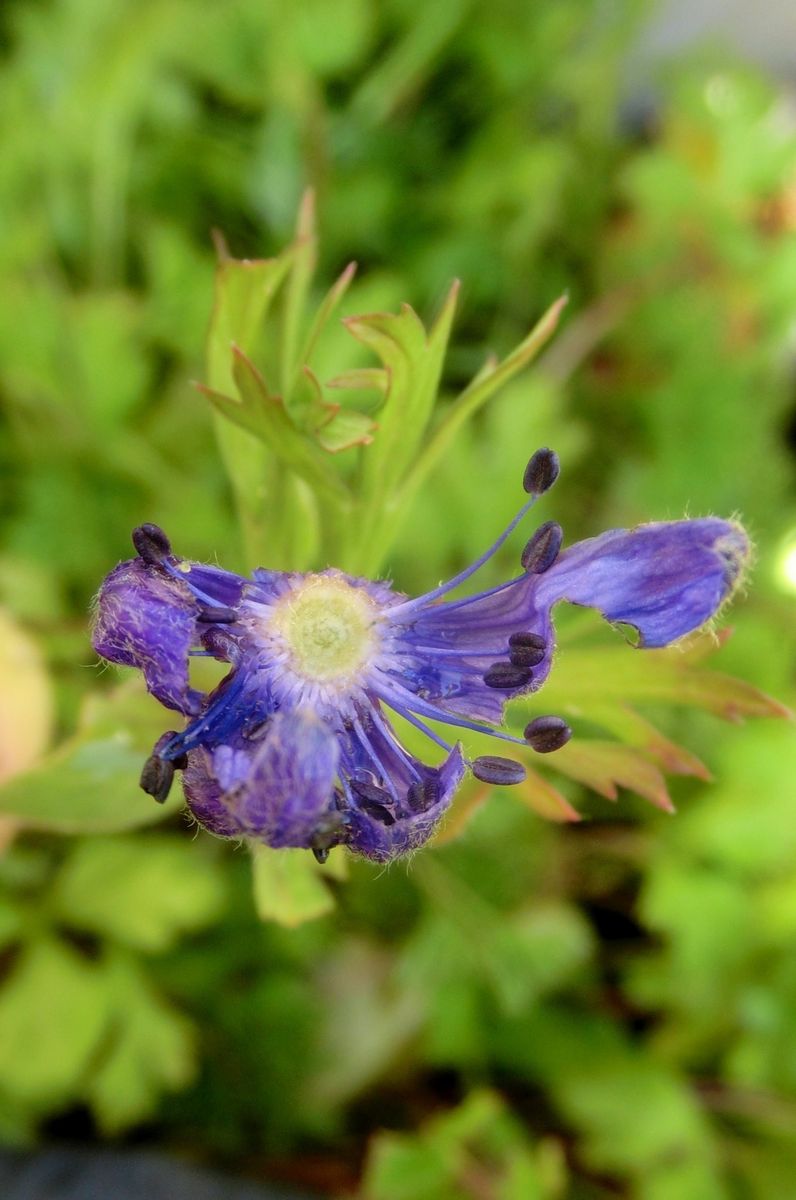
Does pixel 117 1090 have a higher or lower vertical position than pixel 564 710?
lower

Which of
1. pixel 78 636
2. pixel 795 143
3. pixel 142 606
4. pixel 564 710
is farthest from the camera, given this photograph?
pixel 795 143

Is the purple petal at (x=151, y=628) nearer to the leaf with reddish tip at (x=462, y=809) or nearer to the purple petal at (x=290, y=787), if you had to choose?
the purple petal at (x=290, y=787)

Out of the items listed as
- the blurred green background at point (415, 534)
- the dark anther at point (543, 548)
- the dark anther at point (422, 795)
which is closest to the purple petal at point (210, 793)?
the dark anther at point (422, 795)

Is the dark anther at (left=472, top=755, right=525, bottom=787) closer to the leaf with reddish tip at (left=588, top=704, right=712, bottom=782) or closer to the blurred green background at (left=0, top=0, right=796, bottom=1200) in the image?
the leaf with reddish tip at (left=588, top=704, right=712, bottom=782)

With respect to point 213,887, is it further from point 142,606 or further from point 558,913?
point 142,606

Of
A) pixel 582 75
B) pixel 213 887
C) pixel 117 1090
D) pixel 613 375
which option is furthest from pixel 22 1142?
pixel 582 75

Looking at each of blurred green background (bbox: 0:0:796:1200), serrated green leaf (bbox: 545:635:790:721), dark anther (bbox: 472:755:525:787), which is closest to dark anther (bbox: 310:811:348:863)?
dark anther (bbox: 472:755:525:787)
